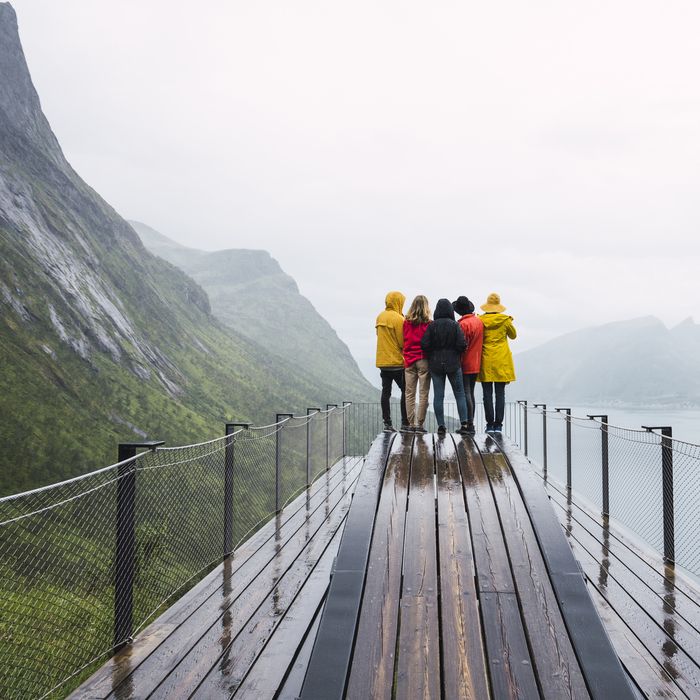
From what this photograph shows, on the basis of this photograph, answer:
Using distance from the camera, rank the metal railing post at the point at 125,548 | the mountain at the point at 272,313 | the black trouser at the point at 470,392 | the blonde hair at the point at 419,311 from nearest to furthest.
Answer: the metal railing post at the point at 125,548 → the blonde hair at the point at 419,311 → the black trouser at the point at 470,392 → the mountain at the point at 272,313

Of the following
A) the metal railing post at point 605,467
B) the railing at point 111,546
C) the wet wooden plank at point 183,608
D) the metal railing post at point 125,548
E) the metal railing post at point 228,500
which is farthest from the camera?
the metal railing post at point 605,467

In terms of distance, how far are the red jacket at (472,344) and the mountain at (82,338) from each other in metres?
21.6

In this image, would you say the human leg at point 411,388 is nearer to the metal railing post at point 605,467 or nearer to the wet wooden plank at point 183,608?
the wet wooden plank at point 183,608

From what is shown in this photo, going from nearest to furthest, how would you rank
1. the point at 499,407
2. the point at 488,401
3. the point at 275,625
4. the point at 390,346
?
the point at 275,625 < the point at 390,346 < the point at 488,401 < the point at 499,407

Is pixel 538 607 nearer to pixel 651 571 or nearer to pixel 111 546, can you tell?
pixel 651 571

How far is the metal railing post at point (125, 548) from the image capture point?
4.02 m

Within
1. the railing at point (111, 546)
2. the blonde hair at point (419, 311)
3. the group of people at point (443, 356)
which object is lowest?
the railing at point (111, 546)

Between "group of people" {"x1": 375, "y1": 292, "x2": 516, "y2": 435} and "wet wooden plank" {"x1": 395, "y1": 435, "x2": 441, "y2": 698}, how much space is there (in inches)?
95.0

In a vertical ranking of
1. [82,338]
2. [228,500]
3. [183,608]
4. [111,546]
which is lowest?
[111,546]

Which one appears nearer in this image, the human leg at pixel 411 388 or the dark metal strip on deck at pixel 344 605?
the dark metal strip on deck at pixel 344 605

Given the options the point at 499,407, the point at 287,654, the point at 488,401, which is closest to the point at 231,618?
the point at 287,654

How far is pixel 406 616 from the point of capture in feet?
11.5

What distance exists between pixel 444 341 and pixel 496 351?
3.83 feet

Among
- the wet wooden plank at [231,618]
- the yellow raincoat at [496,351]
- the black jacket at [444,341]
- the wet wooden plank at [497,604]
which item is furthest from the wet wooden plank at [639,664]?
the yellow raincoat at [496,351]
